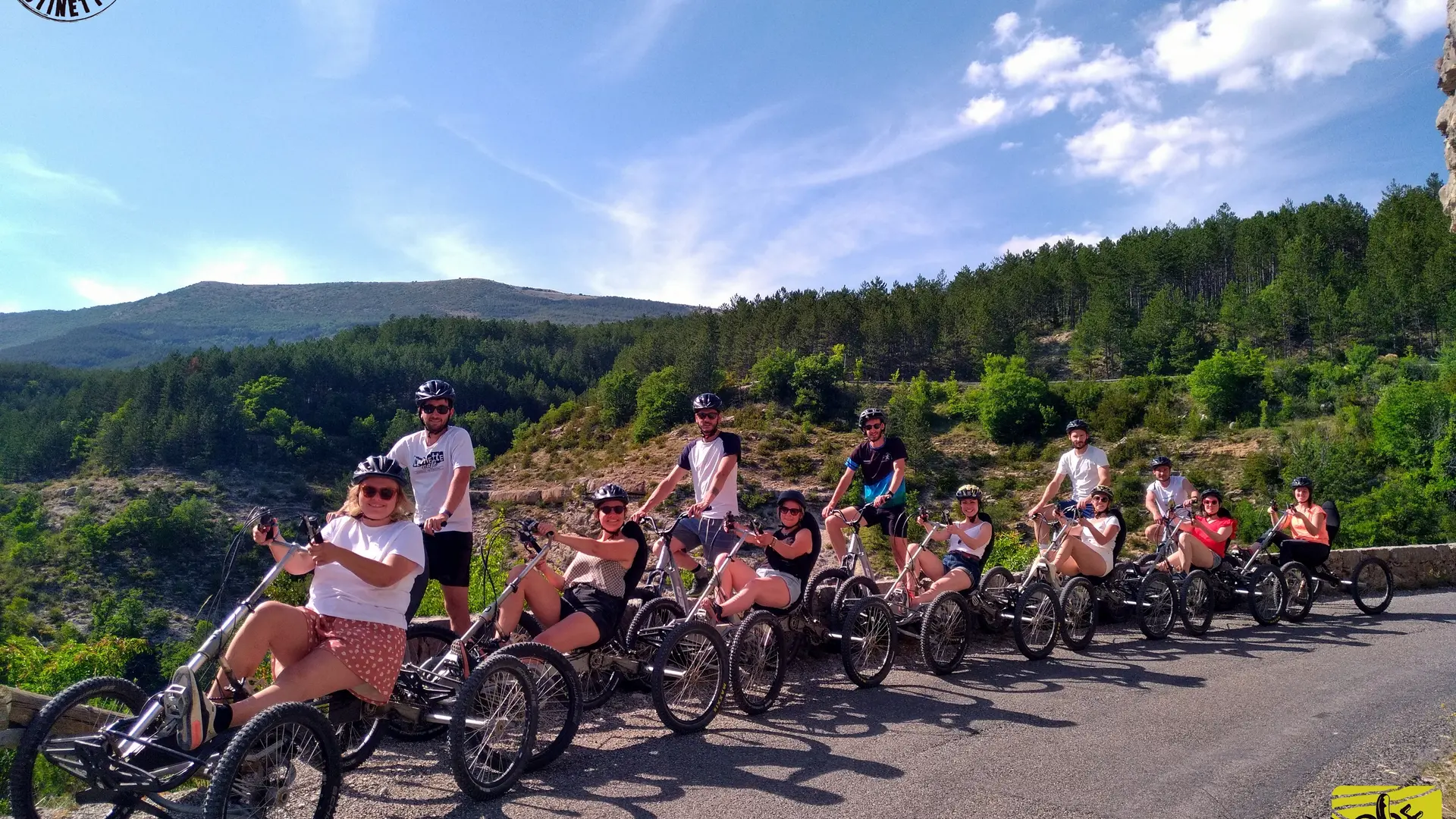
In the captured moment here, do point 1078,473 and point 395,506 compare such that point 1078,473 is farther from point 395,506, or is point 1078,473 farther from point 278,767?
point 278,767

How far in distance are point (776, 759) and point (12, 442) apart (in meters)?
119

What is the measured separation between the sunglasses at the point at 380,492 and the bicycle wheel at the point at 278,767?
1.00 metres

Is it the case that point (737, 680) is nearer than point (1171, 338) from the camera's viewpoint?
Yes

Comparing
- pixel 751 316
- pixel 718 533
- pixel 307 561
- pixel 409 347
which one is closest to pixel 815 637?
pixel 718 533

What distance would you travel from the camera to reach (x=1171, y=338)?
6906 centimetres

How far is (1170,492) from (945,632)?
14.6 ft

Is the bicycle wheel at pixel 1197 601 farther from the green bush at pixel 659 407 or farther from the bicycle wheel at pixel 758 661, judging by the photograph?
the green bush at pixel 659 407

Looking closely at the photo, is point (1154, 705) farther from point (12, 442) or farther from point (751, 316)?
point (12, 442)

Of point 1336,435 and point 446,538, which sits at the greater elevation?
point 1336,435

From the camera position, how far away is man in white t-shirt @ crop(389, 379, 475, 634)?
5.07 meters

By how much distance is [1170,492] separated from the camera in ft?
31.1

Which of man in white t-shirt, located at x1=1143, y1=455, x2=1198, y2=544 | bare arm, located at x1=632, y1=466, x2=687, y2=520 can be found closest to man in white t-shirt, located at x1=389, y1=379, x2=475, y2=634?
bare arm, located at x1=632, y1=466, x2=687, y2=520

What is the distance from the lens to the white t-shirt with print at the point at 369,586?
376 cm

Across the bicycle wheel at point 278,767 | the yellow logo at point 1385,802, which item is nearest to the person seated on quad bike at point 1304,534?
the yellow logo at point 1385,802
